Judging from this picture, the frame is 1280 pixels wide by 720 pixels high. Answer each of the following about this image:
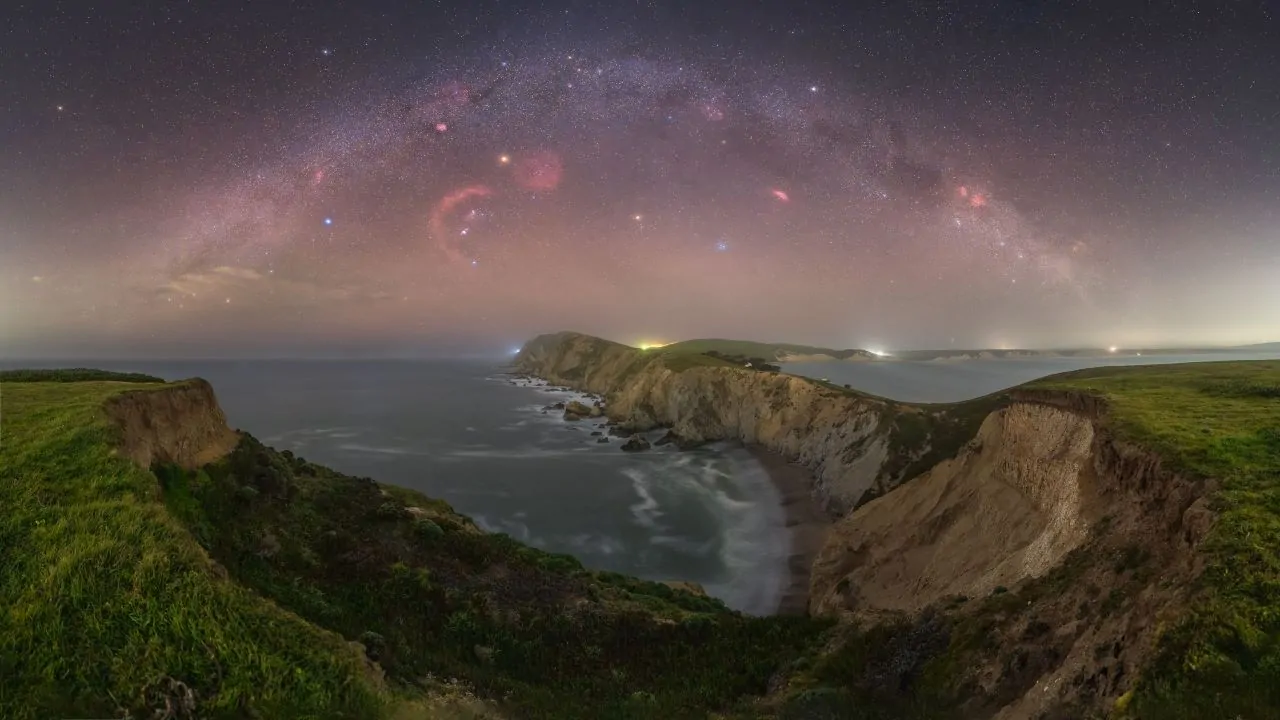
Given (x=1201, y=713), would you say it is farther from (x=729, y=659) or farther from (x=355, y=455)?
(x=355, y=455)

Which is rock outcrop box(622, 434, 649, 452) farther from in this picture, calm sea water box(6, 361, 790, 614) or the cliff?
the cliff

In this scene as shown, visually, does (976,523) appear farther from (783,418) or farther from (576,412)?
(576,412)

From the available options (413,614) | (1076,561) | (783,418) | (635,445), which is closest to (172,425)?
(413,614)

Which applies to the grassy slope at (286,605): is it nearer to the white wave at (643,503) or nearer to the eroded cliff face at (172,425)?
the eroded cliff face at (172,425)

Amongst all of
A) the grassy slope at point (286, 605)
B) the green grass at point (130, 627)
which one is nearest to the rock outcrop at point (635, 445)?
the grassy slope at point (286, 605)

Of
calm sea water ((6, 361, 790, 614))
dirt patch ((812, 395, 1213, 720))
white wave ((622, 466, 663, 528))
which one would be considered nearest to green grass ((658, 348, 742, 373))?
calm sea water ((6, 361, 790, 614))

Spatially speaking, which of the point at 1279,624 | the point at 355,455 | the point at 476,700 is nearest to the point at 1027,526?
the point at 1279,624
